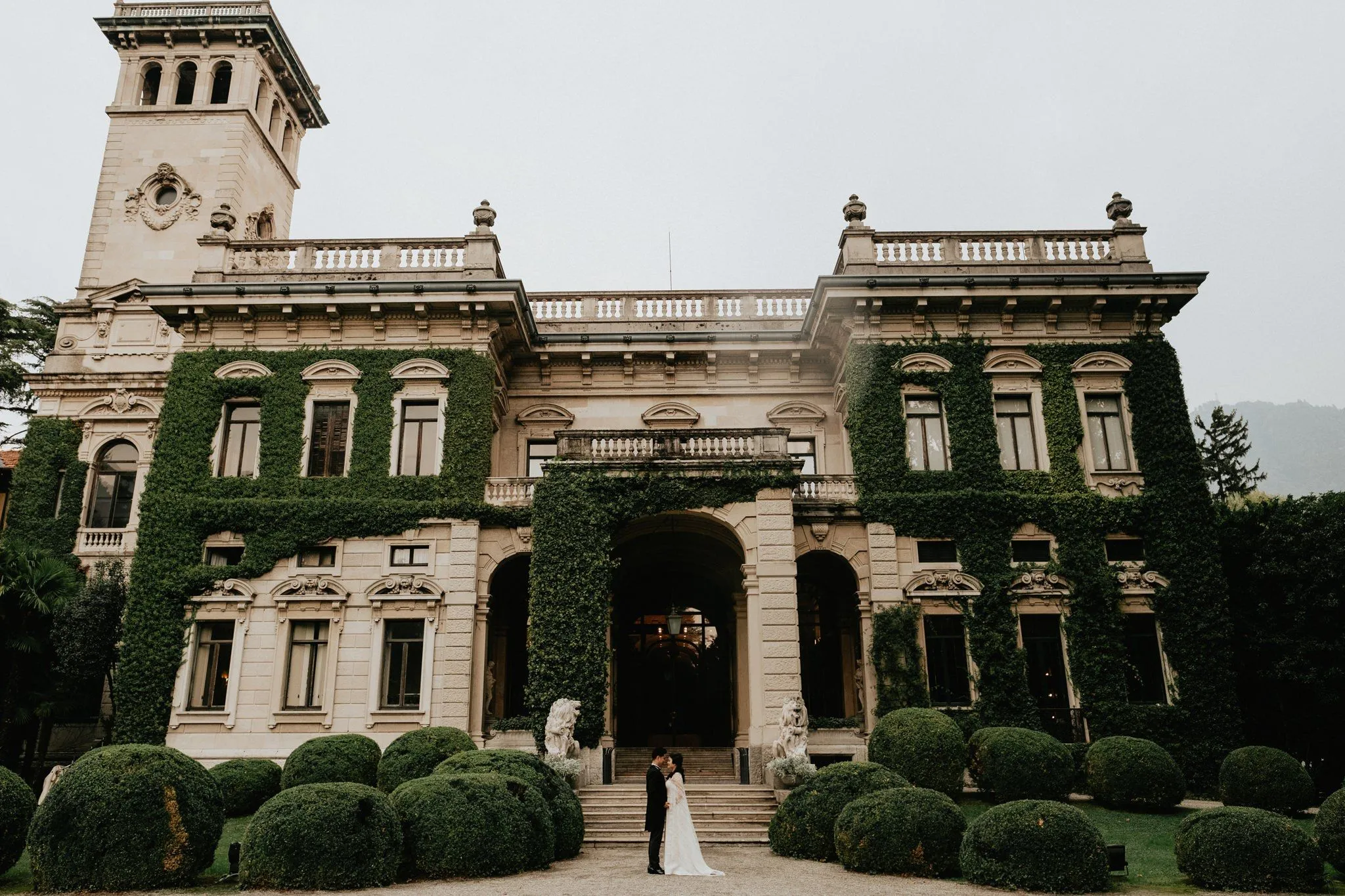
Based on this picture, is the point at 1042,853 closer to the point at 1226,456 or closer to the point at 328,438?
the point at 328,438

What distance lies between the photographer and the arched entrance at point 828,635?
1019 inches

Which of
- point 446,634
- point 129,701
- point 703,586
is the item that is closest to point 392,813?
point 446,634

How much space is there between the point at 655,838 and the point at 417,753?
21.9 feet

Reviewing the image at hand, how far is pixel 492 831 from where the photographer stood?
13156 mm

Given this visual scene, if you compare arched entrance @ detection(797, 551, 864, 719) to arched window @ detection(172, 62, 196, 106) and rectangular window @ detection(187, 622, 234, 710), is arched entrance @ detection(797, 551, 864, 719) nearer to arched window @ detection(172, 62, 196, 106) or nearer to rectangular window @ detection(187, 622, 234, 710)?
rectangular window @ detection(187, 622, 234, 710)

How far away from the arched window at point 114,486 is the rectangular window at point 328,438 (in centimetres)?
707

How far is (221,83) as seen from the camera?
3406cm

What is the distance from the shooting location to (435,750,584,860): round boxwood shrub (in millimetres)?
15266

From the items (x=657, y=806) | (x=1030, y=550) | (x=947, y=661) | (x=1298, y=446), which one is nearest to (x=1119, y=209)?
(x=1030, y=550)

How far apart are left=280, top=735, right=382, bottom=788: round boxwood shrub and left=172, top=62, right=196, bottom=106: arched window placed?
86.2 feet

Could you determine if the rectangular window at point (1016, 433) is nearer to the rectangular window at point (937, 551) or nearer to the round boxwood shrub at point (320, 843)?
the rectangular window at point (937, 551)

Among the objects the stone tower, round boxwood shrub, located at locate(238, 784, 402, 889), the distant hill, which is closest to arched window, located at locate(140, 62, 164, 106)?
the stone tower

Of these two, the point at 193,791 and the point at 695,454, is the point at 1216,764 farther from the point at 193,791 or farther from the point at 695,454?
the point at 193,791

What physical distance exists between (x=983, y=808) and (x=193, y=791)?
14751 mm
